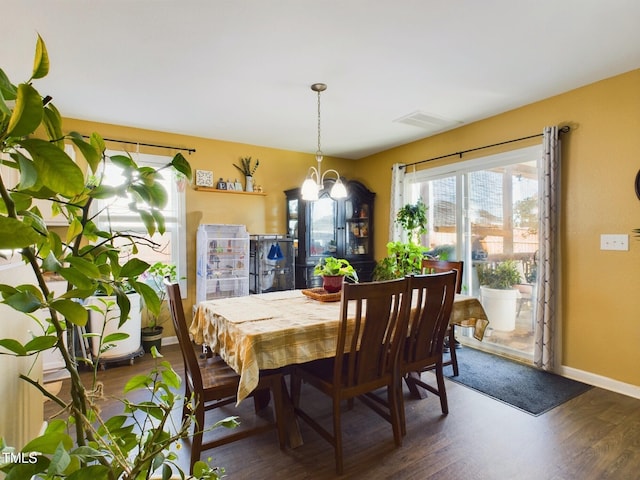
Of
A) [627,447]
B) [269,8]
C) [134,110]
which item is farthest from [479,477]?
[134,110]

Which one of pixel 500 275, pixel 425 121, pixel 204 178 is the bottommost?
pixel 500 275

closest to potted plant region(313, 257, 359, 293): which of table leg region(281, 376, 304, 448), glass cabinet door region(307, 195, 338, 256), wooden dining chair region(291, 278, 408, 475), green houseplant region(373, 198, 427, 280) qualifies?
wooden dining chair region(291, 278, 408, 475)

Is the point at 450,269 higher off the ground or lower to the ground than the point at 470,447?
higher

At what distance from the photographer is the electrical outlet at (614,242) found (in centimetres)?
261

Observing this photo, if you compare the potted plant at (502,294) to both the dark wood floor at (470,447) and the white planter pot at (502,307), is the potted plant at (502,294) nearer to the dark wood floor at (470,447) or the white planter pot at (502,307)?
the white planter pot at (502,307)

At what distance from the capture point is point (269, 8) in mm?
1859

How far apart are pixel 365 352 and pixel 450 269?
5.46 feet

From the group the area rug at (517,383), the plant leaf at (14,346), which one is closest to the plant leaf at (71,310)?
the plant leaf at (14,346)

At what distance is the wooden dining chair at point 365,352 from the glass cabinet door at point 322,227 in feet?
8.21

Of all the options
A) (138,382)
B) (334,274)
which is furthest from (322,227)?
(138,382)

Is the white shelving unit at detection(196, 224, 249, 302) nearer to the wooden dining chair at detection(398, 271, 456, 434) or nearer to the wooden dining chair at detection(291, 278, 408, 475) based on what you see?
the wooden dining chair at detection(291, 278, 408, 475)

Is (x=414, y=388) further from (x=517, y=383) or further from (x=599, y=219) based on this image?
(x=599, y=219)

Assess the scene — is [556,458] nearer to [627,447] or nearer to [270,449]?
[627,447]

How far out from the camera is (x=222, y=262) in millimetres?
3955
